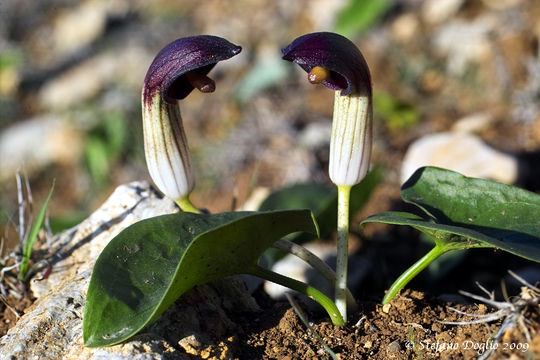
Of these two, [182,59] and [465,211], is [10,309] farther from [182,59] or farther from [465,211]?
[465,211]

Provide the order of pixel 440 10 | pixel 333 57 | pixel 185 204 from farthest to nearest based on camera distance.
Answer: pixel 440 10
pixel 185 204
pixel 333 57

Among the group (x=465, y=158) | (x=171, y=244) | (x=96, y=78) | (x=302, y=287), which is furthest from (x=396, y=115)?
(x=96, y=78)

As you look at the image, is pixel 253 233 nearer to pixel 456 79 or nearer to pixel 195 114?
pixel 456 79

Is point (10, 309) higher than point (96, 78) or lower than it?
lower

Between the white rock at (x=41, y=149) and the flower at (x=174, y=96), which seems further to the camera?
the white rock at (x=41, y=149)

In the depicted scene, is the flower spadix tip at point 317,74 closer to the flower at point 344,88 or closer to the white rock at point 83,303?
the flower at point 344,88

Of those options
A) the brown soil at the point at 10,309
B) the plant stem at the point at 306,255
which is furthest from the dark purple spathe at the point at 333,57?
the brown soil at the point at 10,309

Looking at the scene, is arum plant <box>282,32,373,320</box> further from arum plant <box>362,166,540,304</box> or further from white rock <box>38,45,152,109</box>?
white rock <box>38,45,152,109</box>
